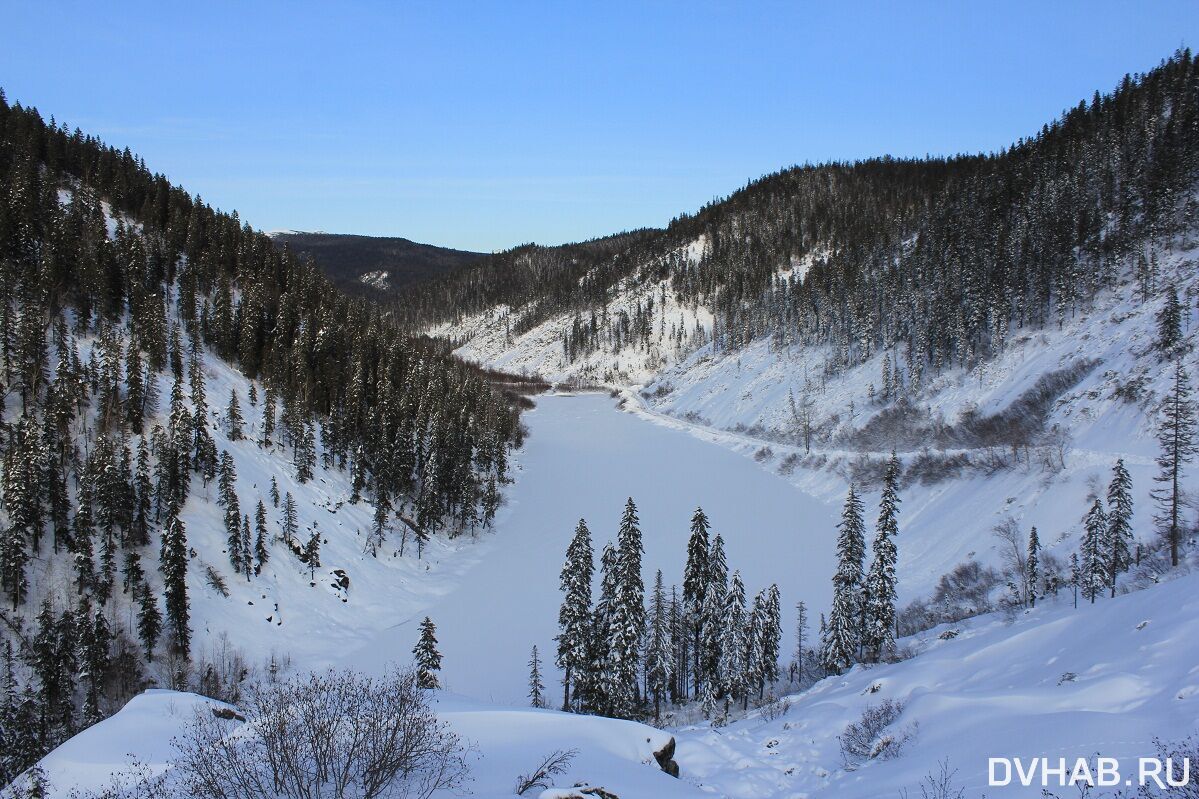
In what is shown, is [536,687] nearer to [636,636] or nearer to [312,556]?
[636,636]

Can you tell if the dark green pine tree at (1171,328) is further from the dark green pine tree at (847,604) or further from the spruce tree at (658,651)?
the spruce tree at (658,651)

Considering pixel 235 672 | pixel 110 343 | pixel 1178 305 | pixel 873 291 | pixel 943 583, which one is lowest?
pixel 235 672

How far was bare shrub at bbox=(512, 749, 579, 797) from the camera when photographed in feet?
49.9

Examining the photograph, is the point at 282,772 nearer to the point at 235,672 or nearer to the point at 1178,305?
the point at 235,672

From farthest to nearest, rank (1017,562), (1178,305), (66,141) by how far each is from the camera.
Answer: (66,141) → (1178,305) → (1017,562)

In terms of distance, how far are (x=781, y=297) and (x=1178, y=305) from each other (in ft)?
326

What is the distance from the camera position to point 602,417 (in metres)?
148

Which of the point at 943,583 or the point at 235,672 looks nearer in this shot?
the point at 235,672

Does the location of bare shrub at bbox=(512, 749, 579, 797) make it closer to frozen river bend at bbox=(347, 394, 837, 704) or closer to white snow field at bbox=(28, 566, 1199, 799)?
white snow field at bbox=(28, 566, 1199, 799)

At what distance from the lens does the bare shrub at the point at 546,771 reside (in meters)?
15.2

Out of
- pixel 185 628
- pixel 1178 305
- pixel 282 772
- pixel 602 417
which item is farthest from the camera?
pixel 602 417

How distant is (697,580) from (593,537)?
26.6 meters

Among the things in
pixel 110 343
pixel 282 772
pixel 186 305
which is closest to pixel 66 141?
pixel 186 305

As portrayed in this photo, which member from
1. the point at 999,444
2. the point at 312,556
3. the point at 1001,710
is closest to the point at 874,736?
the point at 1001,710
